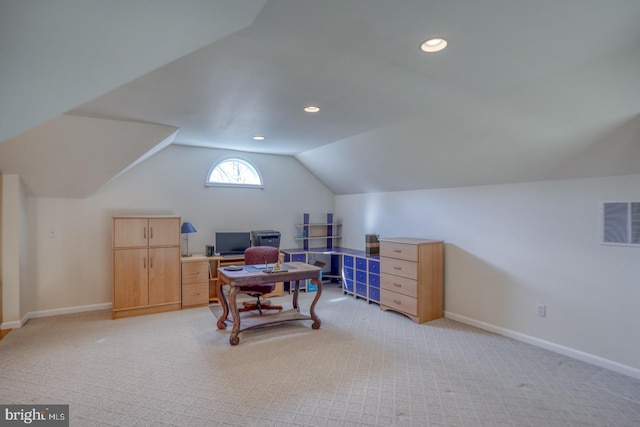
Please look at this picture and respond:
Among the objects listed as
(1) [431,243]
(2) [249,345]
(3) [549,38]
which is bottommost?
(2) [249,345]

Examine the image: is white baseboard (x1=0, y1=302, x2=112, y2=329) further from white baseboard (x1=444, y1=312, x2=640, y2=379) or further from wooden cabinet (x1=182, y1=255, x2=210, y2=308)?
white baseboard (x1=444, y1=312, x2=640, y2=379)

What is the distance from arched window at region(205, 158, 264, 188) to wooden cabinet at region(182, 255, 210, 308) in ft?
4.63

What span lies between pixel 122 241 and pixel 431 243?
4.19 meters

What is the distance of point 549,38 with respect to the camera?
1869mm

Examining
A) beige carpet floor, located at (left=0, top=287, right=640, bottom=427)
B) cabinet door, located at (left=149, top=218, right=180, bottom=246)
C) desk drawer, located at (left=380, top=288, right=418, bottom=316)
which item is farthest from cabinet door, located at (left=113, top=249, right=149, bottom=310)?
desk drawer, located at (left=380, top=288, right=418, bottom=316)

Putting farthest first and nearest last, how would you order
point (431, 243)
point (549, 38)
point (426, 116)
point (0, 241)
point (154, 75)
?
point (431, 243) < point (0, 241) < point (426, 116) < point (154, 75) < point (549, 38)

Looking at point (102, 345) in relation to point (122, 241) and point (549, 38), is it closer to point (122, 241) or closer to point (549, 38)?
point (122, 241)

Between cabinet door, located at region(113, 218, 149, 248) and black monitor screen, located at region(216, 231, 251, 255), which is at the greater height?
cabinet door, located at region(113, 218, 149, 248)

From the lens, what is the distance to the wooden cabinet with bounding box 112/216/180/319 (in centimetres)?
426

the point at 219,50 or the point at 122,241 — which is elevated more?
the point at 219,50

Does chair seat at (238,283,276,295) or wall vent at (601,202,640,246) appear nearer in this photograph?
wall vent at (601,202,640,246)

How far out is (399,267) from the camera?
14.3 ft

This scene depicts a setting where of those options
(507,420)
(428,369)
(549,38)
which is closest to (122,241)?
(428,369)

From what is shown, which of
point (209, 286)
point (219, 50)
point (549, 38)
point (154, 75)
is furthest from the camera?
point (209, 286)
